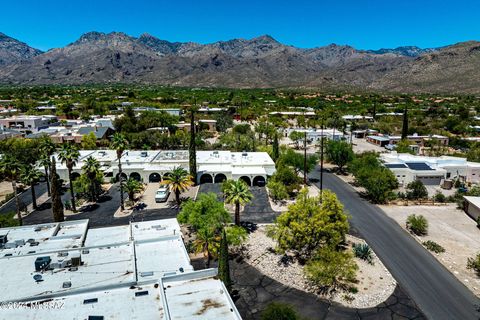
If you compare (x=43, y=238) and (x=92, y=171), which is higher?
(x=92, y=171)

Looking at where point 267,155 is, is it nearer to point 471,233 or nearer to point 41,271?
point 471,233

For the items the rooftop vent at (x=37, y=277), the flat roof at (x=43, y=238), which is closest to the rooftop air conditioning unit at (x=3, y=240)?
the flat roof at (x=43, y=238)

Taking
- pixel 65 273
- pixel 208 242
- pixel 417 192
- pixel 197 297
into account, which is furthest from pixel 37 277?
pixel 417 192

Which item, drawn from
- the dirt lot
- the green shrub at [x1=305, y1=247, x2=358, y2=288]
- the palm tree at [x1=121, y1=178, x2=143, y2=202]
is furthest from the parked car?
the dirt lot

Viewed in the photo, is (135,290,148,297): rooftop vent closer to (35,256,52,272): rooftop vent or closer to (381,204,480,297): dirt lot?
(35,256,52,272): rooftop vent

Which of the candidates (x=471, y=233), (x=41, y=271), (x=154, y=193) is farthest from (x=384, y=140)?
(x=41, y=271)

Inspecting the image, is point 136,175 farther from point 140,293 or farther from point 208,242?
point 140,293
